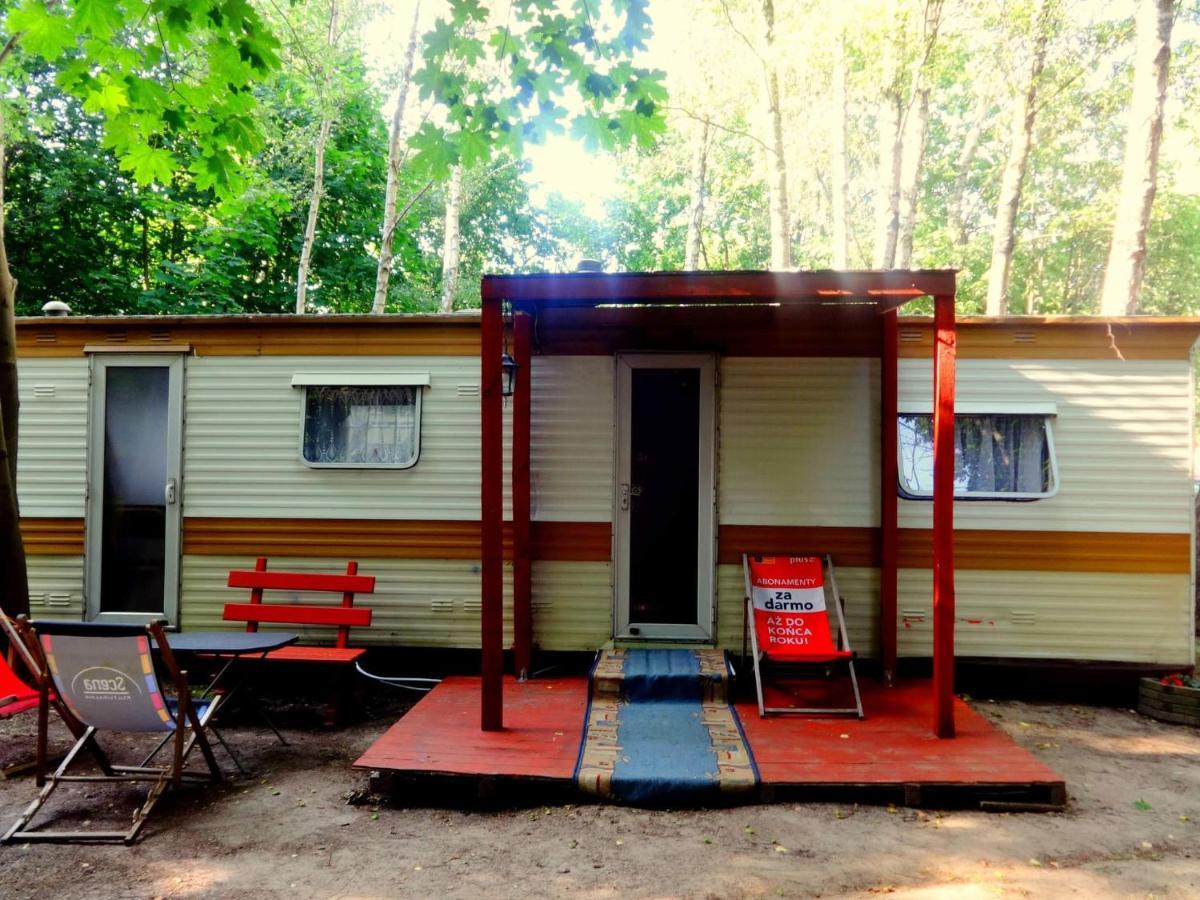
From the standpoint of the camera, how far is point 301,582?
17.3 ft

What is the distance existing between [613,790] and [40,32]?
4.26m

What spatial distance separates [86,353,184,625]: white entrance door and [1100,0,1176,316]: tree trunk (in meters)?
7.92

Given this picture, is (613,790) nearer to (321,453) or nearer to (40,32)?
(321,453)

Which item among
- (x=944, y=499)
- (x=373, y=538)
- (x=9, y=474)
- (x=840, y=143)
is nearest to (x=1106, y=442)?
(x=944, y=499)

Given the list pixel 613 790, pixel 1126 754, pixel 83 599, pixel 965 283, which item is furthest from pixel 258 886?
pixel 965 283

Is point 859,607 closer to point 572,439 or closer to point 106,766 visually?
point 572,439

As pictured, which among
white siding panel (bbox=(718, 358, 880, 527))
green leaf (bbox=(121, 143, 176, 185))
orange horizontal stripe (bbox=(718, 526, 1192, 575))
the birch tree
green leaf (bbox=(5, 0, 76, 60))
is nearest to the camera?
green leaf (bbox=(5, 0, 76, 60))

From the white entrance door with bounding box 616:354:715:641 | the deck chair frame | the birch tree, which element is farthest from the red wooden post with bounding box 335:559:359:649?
the birch tree

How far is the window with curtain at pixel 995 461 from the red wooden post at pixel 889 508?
6.3 inches

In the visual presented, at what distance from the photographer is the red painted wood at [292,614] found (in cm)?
516

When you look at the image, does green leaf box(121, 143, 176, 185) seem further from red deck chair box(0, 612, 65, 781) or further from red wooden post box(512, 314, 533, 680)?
red deck chair box(0, 612, 65, 781)

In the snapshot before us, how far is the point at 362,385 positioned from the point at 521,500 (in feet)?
4.60

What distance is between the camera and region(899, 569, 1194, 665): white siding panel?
16.8ft

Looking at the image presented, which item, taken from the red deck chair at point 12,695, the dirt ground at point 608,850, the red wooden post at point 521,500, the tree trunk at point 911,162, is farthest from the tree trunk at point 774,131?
the red deck chair at point 12,695
